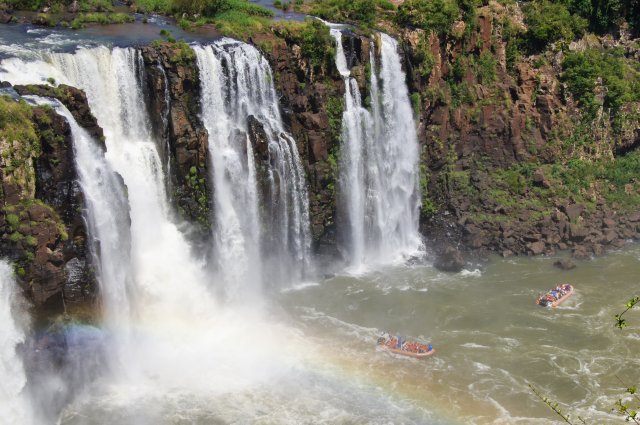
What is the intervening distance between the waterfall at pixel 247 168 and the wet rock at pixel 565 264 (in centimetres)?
1390

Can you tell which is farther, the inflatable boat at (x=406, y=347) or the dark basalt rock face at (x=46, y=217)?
the inflatable boat at (x=406, y=347)

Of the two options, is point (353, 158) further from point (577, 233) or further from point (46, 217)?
point (46, 217)

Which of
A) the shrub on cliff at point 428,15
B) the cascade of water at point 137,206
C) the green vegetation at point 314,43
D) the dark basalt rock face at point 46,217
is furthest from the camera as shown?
the shrub on cliff at point 428,15

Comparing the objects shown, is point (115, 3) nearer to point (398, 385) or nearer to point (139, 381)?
point (139, 381)

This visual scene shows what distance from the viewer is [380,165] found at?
37.1 metres

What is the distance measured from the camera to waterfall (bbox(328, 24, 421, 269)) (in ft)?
116

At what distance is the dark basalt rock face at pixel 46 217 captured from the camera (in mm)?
22562

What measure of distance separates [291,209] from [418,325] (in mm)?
8287

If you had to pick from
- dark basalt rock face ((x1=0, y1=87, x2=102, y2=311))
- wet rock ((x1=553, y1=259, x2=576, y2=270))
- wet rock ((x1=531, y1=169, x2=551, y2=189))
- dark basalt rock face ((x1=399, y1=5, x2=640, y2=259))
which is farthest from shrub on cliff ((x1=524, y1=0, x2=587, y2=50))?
dark basalt rock face ((x1=0, y1=87, x2=102, y2=311))

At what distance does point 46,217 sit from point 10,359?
4.75m

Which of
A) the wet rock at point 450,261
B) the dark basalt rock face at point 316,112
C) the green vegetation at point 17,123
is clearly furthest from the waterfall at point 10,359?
the wet rock at point 450,261

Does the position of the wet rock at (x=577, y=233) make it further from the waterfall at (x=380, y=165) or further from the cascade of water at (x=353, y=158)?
the cascade of water at (x=353, y=158)

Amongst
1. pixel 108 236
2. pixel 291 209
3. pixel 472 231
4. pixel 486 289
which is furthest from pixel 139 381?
pixel 472 231

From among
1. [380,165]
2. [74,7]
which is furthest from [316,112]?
[74,7]
